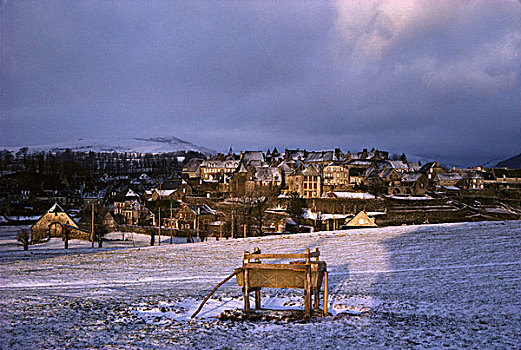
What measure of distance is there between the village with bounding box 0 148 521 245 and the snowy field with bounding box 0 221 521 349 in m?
26.6

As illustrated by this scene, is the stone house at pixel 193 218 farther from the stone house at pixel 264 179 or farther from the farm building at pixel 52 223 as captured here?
the stone house at pixel 264 179

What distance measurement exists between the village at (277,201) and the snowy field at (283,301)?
87.1 ft

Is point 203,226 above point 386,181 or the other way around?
the other way around

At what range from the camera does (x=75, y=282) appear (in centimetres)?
2136

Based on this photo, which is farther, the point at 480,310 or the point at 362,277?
the point at 362,277

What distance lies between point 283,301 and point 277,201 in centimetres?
7138

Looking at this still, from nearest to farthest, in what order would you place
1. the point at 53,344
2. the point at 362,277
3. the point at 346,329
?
the point at 53,344, the point at 346,329, the point at 362,277

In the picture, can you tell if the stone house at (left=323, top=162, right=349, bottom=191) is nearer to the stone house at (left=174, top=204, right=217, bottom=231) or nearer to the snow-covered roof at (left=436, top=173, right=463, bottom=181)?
the snow-covered roof at (left=436, top=173, right=463, bottom=181)

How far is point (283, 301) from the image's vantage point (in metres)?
15.2

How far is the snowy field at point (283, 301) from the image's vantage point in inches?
409

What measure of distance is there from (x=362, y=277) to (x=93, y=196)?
11709cm

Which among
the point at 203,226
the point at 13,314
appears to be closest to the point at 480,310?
the point at 13,314

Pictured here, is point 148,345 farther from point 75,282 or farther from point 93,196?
point 93,196

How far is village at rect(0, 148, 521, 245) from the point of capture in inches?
2667
